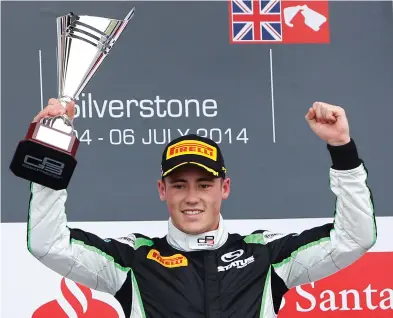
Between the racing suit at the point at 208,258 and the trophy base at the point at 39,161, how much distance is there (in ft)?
0.31

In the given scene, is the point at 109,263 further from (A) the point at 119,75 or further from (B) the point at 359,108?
(B) the point at 359,108

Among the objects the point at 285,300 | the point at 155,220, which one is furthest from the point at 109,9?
the point at 285,300

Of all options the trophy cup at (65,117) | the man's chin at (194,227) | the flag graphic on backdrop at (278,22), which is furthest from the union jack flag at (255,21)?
the man's chin at (194,227)

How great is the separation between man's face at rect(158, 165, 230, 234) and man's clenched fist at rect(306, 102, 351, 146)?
0.34 m

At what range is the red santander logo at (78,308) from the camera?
124 inches

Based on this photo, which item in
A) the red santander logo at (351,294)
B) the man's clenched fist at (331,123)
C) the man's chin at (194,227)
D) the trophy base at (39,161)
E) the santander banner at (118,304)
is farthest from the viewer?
the red santander logo at (351,294)

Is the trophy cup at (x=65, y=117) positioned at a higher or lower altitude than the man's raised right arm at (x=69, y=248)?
higher

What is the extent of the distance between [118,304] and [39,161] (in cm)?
114

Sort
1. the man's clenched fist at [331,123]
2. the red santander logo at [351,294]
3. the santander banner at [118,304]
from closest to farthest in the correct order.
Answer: the man's clenched fist at [331,123] → the santander banner at [118,304] → the red santander logo at [351,294]

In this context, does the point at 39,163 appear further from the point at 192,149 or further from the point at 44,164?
the point at 192,149

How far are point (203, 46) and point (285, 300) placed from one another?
99 cm

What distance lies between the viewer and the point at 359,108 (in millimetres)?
3371

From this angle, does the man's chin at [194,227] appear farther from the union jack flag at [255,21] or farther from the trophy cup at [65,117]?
the union jack flag at [255,21]

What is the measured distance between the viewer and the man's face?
7.98 ft
